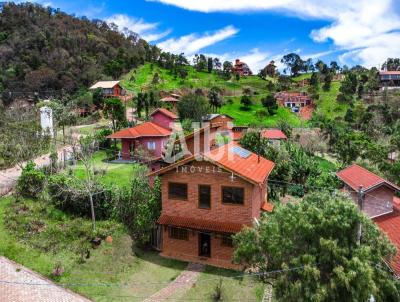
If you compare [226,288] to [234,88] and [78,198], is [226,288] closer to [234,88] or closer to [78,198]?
[78,198]

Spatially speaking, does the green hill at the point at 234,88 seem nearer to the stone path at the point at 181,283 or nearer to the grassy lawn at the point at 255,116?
the grassy lawn at the point at 255,116

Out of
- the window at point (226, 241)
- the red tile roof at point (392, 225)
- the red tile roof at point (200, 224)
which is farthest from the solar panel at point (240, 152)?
the red tile roof at point (392, 225)

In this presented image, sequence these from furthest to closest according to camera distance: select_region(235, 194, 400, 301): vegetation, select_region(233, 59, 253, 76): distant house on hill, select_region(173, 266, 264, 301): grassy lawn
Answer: select_region(233, 59, 253, 76): distant house on hill
select_region(173, 266, 264, 301): grassy lawn
select_region(235, 194, 400, 301): vegetation

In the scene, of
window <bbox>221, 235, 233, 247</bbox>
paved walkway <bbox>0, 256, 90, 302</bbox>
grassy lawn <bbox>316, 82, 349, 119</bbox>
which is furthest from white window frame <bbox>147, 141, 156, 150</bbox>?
grassy lawn <bbox>316, 82, 349, 119</bbox>

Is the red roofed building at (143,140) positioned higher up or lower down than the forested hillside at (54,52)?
lower down

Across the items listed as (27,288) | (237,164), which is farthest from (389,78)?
(27,288)

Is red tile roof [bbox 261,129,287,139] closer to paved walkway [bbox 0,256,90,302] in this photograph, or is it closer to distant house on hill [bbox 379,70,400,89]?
paved walkway [bbox 0,256,90,302]
